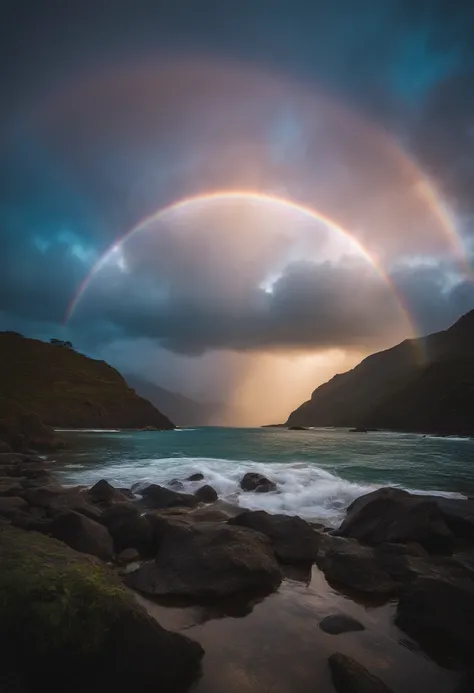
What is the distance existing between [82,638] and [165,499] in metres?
12.7

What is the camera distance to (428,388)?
14600 cm

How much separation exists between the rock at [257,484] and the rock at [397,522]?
24.0 feet

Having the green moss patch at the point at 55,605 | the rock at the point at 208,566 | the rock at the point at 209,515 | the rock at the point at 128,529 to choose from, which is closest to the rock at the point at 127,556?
the rock at the point at 128,529

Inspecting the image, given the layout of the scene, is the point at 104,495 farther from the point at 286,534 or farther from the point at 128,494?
the point at 286,534

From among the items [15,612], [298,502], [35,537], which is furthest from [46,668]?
[298,502]

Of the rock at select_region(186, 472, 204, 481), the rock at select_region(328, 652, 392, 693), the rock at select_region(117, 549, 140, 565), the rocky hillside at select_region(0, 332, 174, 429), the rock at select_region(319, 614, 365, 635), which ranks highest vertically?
the rocky hillside at select_region(0, 332, 174, 429)

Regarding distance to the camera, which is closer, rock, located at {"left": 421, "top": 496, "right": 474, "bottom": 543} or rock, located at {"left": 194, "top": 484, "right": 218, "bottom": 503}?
rock, located at {"left": 421, "top": 496, "right": 474, "bottom": 543}

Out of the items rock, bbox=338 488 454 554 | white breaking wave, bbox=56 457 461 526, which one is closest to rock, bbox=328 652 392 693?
rock, bbox=338 488 454 554

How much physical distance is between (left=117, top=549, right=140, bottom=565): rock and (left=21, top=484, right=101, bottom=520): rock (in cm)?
219

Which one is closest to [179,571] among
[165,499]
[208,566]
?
[208,566]

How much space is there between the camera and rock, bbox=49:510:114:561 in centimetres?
1052

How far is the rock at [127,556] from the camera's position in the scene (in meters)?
10.7

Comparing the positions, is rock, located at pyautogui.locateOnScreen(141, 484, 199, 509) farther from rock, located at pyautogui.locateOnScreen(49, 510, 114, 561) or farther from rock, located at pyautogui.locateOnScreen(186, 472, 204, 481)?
rock, located at pyautogui.locateOnScreen(49, 510, 114, 561)

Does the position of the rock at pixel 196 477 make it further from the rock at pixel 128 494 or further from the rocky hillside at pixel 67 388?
the rocky hillside at pixel 67 388
